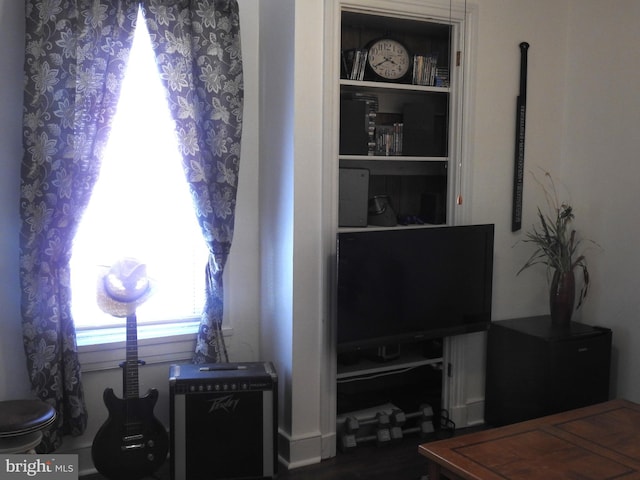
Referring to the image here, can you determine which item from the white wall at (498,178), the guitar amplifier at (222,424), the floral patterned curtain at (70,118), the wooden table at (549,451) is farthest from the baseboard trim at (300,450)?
the wooden table at (549,451)

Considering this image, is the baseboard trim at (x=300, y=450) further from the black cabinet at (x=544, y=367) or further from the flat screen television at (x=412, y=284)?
the black cabinet at (x=544, y=367)

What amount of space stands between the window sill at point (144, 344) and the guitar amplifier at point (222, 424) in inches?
10.2

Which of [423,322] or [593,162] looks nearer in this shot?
[423,322]

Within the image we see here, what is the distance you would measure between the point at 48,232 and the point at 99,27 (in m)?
0.98

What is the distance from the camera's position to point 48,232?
300cm

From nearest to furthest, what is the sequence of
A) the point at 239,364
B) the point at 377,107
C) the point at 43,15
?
the point at 43,15, the point at 239,364, the point at 377,107

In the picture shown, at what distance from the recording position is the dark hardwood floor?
325cm

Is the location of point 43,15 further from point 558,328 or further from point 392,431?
point 558,328

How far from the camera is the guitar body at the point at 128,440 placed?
2963 millimetres

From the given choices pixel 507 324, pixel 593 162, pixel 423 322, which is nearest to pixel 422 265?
pixel 423 322

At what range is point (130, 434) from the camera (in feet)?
9.81

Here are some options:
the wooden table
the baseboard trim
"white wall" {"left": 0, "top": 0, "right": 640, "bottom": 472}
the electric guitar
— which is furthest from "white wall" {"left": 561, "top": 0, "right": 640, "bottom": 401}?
the electric guitar

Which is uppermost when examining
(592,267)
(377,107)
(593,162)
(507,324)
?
(377,107)

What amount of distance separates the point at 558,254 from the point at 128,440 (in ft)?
8.29
